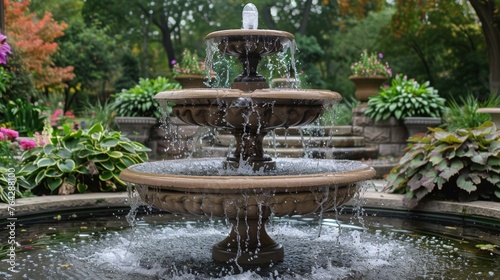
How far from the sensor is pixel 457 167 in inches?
245

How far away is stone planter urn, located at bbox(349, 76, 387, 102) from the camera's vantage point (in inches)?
501

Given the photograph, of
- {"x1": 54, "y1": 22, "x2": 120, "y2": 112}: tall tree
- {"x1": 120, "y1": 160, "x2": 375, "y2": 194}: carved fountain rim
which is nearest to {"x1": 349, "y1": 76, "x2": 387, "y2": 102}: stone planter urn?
{"x1": 120, "y1": 160, "x2": 375, "y2": 194}: carved fountain rim

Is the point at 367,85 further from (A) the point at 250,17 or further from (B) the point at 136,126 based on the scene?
(A) the point at 250,17

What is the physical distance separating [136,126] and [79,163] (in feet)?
14.6

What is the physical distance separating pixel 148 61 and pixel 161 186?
3341cm

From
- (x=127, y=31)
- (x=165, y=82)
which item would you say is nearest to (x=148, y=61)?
(x=127, y=31)

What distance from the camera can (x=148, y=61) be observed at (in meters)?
36.5

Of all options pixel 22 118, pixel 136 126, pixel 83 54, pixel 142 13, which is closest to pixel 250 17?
pixel 136 126

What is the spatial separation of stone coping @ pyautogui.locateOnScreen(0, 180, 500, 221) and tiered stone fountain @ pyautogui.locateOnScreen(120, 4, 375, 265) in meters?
1.69

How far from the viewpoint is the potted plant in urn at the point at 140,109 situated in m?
11.6

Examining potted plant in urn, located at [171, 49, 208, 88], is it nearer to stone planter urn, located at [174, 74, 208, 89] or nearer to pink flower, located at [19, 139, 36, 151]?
stone planter urn, located at [174, 74, 208, 89]

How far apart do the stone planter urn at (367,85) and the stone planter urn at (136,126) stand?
4.64m

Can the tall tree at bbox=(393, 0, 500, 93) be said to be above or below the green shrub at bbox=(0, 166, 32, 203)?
above

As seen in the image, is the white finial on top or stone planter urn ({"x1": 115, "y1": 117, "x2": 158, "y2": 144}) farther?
stone planter urn ({"x1": 115, "y1": 117, "x2": 158, "y2": 144})
